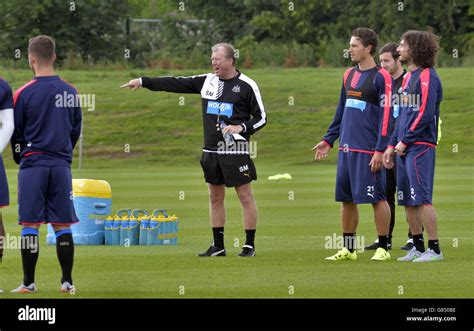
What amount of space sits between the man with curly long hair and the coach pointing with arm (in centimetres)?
154

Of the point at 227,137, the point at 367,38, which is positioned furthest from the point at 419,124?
the point at 227,137

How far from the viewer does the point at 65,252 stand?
1177 cm

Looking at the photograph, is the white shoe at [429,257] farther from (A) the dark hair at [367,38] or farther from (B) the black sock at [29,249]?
(B) the black sock at [29,249]

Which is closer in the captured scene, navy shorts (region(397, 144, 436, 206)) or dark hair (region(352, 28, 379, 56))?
navy shorts (region(397, 144, 436, 206))

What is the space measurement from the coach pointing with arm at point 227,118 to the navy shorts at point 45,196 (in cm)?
292

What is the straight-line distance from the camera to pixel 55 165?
1174 cm

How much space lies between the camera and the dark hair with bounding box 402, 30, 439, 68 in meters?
13.8

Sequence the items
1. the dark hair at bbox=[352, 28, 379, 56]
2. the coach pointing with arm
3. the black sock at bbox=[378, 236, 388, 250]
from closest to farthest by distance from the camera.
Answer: the dark hair at bbox=[352, 28, 379, 56], the black sock at bbox=[378, 236, 388, 250], the coach pointing with arm

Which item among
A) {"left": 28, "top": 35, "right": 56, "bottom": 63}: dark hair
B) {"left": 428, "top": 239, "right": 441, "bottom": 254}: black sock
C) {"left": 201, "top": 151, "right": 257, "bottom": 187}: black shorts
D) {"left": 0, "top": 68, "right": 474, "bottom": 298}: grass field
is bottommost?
{"left": 0, "top": 68, "right": 474, "bottom": 298}: grass field

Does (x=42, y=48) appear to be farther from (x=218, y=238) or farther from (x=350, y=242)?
(x=350, y=242)

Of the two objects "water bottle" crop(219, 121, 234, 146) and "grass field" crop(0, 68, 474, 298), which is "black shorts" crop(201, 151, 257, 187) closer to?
"water bottle" crop(219, 121, 234, 146)

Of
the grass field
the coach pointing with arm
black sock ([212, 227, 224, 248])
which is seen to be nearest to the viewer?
the grass field

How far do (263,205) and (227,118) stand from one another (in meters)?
9.06

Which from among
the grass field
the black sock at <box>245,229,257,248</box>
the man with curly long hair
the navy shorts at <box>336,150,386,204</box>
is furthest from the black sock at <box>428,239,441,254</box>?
the black sock at <box>245,229,257,248</box>
